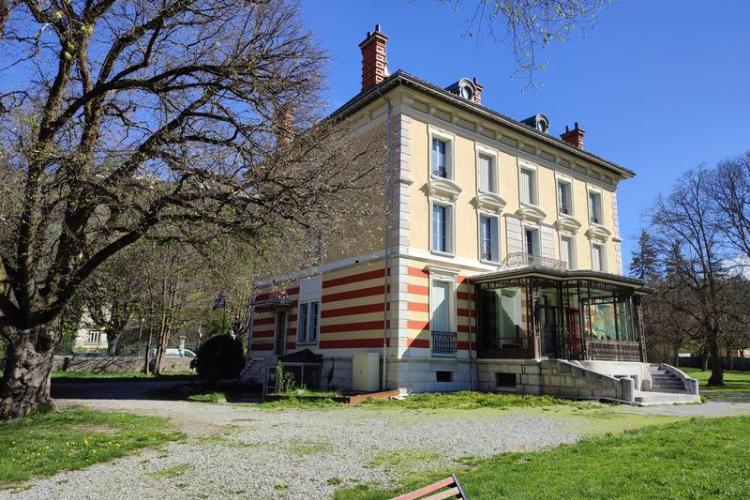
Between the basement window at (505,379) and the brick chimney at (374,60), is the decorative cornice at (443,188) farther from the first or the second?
the basement window at (505,379)

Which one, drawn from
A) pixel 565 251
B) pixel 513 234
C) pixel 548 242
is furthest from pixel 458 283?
pixel 565 251

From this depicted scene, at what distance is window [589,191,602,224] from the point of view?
25.6 meters

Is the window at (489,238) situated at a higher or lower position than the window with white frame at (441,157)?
lower

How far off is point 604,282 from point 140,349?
34.8m

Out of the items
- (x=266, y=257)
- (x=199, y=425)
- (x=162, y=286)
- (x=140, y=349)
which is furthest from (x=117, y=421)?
(x=140, y=349)

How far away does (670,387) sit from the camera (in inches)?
727

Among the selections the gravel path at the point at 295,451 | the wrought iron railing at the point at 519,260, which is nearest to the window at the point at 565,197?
the wrought iron railing at the point at 519,260

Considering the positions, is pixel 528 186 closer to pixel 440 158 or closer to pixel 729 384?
pixel 440 158

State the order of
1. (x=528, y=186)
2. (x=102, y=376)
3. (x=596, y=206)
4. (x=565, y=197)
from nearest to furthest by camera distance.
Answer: (x=528, y=186)
(x=565, y=197)
(x=596, y=206)
(x=102, y=376)

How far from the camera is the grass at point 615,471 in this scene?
4941 millimetres

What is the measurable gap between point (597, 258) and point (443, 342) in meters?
11.2

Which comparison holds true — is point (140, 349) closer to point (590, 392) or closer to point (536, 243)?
point (536, 243)

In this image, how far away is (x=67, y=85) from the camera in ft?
33.7

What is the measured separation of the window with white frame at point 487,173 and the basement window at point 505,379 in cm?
701
